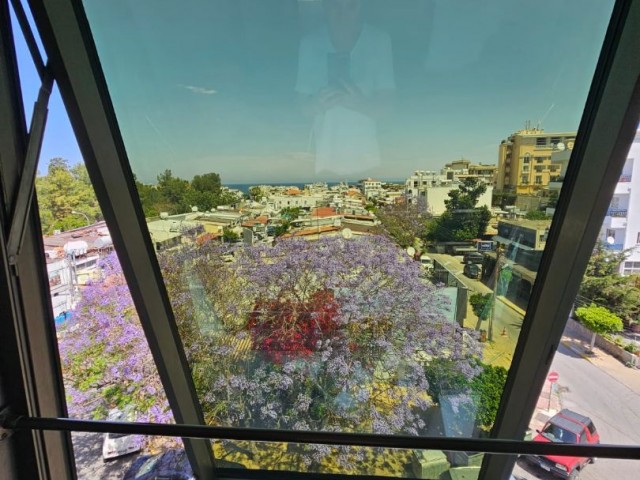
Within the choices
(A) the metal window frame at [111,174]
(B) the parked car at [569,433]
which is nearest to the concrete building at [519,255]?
(B) the parked car at [569,433]

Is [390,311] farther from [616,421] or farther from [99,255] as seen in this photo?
[99,255]

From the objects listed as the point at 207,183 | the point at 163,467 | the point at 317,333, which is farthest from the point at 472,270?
the point at 163,467

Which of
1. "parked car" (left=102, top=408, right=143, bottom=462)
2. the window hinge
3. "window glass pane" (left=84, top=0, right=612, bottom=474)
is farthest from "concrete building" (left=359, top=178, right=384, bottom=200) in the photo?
"parked car" (left=102, top=408, right=143, bottom=462)

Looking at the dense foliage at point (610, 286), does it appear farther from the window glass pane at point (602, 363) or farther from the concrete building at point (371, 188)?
the concrete building at point (371, 188)

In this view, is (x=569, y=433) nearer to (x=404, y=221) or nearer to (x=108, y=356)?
(x=404, y=221)

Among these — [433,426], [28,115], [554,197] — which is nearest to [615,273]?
[554,197]

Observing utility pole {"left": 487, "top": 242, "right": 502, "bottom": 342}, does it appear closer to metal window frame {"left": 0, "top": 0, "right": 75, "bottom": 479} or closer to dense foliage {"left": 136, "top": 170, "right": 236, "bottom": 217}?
dense foliage {"left": 136, "top": 170, "right": 236, "bottom": 217}
